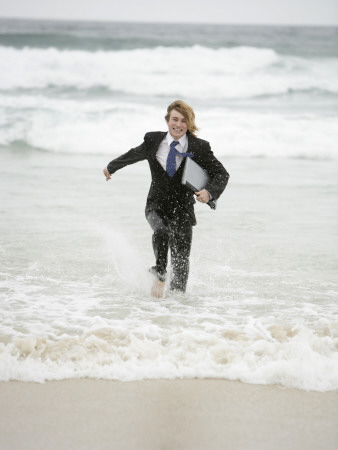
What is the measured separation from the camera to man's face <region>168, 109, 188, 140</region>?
4.35m

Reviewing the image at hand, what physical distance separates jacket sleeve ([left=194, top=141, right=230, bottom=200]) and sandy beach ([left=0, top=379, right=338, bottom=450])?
5.13 feet

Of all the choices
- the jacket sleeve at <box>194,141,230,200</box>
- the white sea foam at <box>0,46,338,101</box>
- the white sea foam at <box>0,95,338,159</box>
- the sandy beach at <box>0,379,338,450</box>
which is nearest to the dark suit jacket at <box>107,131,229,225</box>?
the jacket sleeve at <box>194,141,230,200</box>

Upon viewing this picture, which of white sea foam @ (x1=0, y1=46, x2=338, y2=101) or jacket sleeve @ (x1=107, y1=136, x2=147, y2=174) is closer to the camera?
jacket sleeve @ (x1=107, y1=136, x2=147, y2=174)

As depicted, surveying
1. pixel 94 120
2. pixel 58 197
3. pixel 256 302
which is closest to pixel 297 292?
pixel 256 302

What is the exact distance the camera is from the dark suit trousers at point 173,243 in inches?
176

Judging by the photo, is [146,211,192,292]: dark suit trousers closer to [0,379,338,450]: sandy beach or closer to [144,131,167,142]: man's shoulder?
[144,131,167,142]: man's shoulder

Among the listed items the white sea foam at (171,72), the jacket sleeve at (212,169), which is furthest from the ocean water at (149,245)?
the jacket sleeve at (212,169)

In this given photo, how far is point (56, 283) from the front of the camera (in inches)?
195

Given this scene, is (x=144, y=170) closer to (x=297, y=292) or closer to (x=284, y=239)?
(x=284, y=239)

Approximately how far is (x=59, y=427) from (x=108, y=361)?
656mm

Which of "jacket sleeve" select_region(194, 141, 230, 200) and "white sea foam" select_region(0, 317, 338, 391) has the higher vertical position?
"jacket sleeve" select_region(194, 141, 230, 200)

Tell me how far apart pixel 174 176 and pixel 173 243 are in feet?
1.68

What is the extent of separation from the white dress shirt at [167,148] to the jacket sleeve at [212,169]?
11 centimetres

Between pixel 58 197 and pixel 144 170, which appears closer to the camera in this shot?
pixel 58 197
